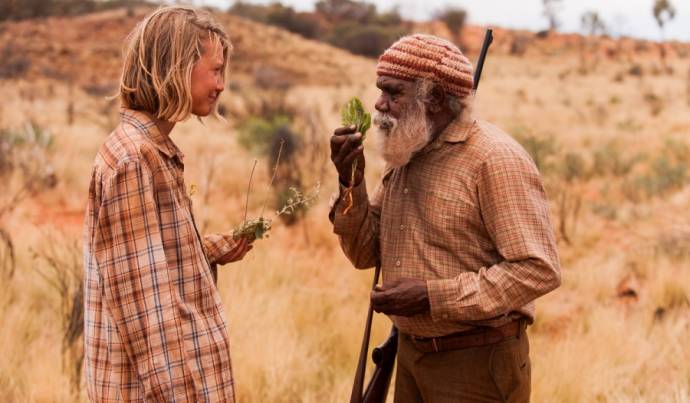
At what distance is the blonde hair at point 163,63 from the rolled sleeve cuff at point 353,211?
2.43ft

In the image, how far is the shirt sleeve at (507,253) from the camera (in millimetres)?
2510

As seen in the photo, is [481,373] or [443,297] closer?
[443,297]

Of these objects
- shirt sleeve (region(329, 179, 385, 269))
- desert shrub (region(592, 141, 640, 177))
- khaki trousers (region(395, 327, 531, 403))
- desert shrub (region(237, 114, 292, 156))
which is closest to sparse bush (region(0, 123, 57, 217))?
desert shrub (region(237, 114, 292, 156))

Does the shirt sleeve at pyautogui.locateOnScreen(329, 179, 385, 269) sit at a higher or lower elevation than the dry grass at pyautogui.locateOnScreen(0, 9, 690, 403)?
higher

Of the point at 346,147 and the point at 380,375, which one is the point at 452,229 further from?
the point at 380,375

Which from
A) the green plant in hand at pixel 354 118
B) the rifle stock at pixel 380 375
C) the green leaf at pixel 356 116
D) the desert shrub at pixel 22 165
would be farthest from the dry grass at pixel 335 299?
the green leaf at pixel 356 116

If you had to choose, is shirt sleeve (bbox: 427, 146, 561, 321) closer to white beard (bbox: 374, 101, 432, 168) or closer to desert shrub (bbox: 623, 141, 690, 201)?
white beard (bbox: 374, 101, 432, 168)

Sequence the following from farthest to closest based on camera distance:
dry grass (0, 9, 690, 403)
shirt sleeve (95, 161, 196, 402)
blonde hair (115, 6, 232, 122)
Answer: dry grass (0, 9, 690, 403) < blonde hair (115, 6, 232, 122) < shirt sleeve (95, 161, 196, 402)

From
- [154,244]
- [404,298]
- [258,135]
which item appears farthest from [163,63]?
[258,135]

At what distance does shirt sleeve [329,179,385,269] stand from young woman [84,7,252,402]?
649 millimetres

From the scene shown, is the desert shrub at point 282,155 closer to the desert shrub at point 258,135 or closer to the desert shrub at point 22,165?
the desert shrub at point 258,135

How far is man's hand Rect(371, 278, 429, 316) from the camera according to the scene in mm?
2588

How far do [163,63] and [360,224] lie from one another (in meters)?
0.97

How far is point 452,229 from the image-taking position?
104 inches
